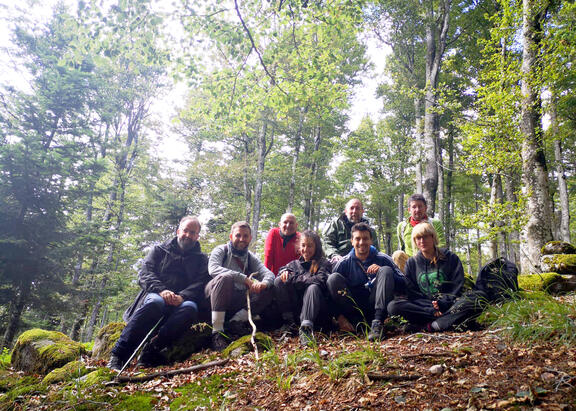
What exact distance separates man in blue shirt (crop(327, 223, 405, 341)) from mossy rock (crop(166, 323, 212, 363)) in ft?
6.09

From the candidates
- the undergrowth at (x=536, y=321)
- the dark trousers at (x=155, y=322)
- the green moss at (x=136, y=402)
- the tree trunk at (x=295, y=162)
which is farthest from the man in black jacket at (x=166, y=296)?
the tree trunk at (x=295, y=162)

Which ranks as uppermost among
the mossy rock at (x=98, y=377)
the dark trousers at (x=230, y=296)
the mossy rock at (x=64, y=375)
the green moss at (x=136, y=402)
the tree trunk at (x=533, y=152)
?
the tree trunk at (x=533, y=152)

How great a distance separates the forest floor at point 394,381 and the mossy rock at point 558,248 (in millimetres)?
4928

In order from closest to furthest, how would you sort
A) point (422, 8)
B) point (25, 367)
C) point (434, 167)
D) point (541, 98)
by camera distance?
point (25, 367) → point (541, 98) → point (434, 167) → point (422, 8)

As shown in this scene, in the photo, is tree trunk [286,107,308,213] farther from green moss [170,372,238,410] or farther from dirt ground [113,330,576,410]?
green moss [170,372,238,410]

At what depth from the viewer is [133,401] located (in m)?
2.69

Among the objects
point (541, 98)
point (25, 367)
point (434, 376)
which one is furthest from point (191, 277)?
point (541, 98)

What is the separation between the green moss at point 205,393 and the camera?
2510mm

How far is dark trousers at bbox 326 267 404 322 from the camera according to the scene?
12.7ft

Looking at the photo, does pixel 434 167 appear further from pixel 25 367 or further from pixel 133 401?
pixel 25 367

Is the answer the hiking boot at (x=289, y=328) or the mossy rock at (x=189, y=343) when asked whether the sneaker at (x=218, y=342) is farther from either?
the hiking boot at (x=289, y=328)

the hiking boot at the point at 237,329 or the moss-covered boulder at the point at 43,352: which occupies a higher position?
the hiking boot at the point at 237,329

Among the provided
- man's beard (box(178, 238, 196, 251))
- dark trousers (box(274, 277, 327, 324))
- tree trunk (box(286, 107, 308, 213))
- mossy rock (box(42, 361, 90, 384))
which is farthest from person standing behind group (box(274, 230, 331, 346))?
tree trunk (box(286, 107, 308, 213))

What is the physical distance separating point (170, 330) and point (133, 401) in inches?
53.0
